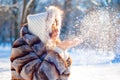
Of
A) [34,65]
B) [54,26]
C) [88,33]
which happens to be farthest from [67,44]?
[88,33]

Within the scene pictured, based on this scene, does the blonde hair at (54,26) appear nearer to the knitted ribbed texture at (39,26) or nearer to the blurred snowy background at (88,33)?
the knitted ribbed texture at (39,26)

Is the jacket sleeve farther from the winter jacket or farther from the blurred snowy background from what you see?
the blurred snowy background

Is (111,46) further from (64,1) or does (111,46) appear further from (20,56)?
(20,56)

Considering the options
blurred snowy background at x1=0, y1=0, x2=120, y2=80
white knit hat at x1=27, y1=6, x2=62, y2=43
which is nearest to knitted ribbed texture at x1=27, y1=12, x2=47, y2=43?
white knit hat at x1=27, y1=6, x2=62, y2=43

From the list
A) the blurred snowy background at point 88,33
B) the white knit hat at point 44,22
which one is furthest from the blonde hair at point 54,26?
the blurred snowy background at point 88,33

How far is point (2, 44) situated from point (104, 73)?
15.1 metres

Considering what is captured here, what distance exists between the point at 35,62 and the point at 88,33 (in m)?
11.5

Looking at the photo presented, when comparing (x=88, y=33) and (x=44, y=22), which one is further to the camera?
(x=88, y=33)

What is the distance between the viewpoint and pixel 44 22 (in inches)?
134

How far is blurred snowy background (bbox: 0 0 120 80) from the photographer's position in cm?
1046

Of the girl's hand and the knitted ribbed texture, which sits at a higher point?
the knitted ribbed texture

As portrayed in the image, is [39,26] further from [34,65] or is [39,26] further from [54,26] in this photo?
[34,65]

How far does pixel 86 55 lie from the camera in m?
15.7

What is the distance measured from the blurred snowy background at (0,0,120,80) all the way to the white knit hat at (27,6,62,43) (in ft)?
15.0
